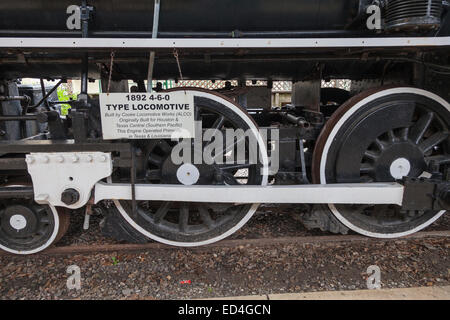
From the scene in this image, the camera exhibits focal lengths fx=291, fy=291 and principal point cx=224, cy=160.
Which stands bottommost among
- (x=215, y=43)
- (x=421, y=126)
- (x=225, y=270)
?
(x=225, y=270)

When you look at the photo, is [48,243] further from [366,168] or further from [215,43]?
[366,168]

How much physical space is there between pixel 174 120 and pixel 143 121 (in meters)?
0.20

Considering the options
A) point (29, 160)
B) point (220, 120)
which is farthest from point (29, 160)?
point (220, 120)

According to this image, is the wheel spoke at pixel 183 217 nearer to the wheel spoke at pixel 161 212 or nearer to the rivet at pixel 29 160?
the wheel spoke at pixel 161 212

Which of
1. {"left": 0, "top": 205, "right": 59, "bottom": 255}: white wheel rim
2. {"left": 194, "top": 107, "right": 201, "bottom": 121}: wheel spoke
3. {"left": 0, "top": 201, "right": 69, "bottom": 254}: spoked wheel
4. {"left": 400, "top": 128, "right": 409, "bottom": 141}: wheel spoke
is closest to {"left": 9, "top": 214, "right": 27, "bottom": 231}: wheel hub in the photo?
{"left": 0, "top": 201, "right": 69, "bottom": 254}: spoked wheel

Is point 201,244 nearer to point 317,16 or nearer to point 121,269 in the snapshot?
point 121,269

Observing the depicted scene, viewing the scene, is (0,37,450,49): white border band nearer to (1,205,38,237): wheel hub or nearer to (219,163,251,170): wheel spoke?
(219,163,251,170): wheel spoke

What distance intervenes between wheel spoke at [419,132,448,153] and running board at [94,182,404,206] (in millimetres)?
458

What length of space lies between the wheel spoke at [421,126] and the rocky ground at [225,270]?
865 millimetres

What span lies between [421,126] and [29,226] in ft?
9.99

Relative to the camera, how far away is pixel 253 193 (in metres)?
1.99

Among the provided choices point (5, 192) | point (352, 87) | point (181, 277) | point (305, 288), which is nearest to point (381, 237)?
point (305, 288)

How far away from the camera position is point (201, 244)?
7.54 feet

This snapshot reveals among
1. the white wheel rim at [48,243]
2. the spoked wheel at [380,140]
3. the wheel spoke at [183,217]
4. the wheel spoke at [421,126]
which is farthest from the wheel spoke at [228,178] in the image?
the wheel spoke at [421,126]
